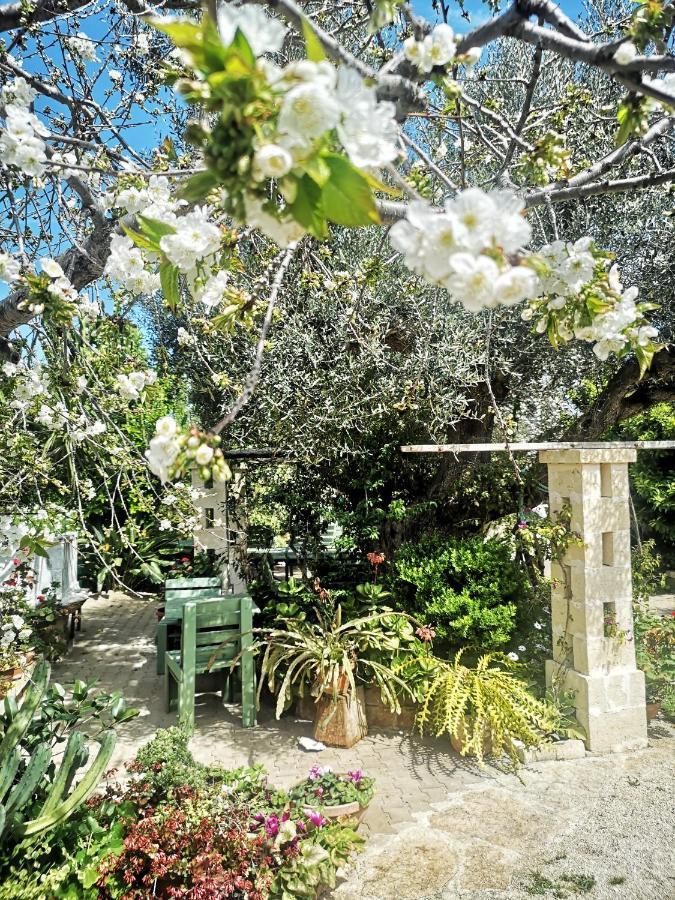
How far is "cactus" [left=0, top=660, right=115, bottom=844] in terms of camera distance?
210cm

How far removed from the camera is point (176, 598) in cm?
512

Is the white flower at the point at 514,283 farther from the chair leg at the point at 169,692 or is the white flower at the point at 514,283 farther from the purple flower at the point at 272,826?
the chair leg at the point at 169,692

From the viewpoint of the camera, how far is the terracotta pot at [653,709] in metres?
4.26

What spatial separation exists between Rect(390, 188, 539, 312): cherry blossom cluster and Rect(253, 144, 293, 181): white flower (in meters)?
0.22

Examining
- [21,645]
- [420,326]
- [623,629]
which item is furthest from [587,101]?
[21,645]

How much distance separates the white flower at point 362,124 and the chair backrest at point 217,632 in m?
3.86

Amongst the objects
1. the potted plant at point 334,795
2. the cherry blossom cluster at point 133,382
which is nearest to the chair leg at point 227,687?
the potted plant at point 334,795

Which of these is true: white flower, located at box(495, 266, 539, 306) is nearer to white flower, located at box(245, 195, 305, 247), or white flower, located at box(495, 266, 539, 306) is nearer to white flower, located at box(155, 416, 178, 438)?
white flower, located at box(245, 195, 305, 247)

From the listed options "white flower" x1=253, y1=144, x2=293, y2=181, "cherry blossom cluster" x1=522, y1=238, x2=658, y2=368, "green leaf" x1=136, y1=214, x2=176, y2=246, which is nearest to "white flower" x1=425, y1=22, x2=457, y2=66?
"cherry blossom cluster" x1=522, y1=238, x2=658, y2=368

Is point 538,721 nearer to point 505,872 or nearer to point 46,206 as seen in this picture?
point 505,872

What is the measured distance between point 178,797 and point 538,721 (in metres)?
2.28

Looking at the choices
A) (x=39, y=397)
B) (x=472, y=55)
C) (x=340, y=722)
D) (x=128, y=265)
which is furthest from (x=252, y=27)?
(x=340, y=722)

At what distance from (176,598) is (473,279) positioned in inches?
187

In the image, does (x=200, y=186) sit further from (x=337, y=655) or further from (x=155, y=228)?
(x=337, y=655)
